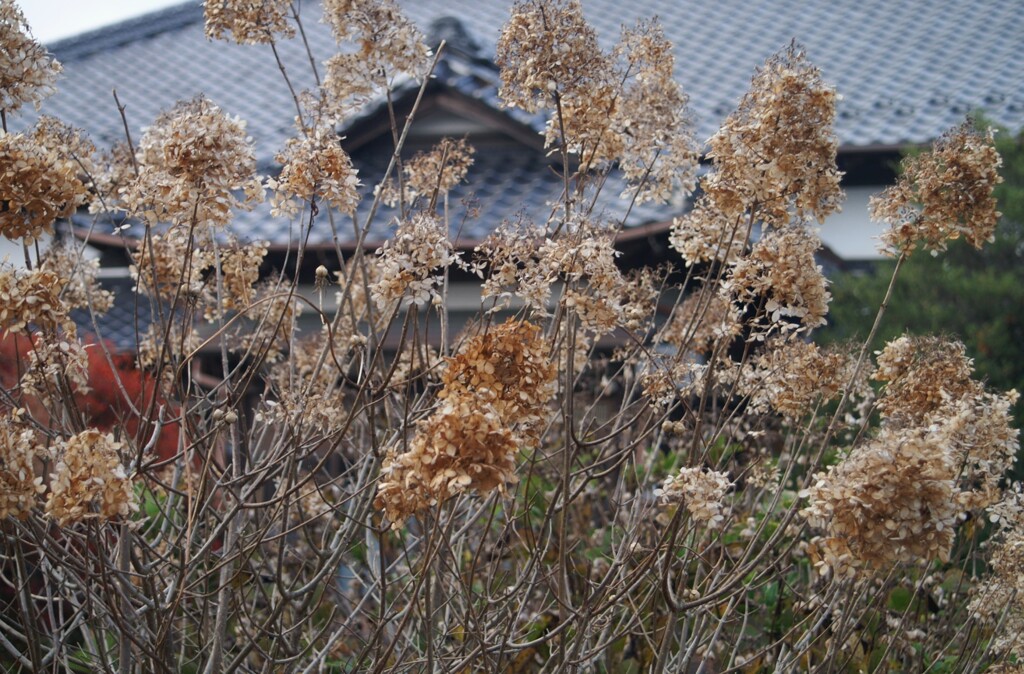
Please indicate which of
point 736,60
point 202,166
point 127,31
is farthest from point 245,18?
point 127,31

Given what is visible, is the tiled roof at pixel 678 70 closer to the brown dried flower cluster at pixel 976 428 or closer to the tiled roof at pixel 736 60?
the tiled roof at pixel 736 60

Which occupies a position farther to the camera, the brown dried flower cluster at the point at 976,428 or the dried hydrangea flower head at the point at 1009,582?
the dried hydrangea flower head at the point at 1009,582

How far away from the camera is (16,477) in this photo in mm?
1761

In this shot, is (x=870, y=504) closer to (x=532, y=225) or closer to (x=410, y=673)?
(x=532, y=225)

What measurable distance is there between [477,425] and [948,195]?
1226 millimetres

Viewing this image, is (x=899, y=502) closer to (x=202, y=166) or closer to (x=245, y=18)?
(x=202, y=166)

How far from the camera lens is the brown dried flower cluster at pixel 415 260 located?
1970mm

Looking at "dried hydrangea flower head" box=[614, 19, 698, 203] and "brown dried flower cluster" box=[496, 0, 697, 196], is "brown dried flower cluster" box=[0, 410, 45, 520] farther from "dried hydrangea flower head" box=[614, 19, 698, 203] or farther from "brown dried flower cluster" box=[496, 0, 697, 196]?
"dried hydrangea flower head" box=[614, 19, 698, 203]

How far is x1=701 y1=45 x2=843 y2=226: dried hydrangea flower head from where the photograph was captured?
203 cm

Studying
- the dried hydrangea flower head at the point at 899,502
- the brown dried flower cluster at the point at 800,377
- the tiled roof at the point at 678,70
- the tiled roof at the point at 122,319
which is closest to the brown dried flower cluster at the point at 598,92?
the brown dried flower cluster at the point at 800,377

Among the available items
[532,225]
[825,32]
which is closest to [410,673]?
[532,225]

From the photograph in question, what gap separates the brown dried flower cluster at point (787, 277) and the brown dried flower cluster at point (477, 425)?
0.51m

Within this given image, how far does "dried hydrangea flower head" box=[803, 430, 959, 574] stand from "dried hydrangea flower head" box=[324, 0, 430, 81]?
54.6 inches

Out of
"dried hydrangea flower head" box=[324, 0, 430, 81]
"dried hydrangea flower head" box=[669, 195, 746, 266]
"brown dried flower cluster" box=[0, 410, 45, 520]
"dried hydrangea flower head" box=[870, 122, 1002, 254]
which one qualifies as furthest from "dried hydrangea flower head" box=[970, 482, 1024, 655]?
"brown dried flower cluster" box=[0, 410, 45, 520]
